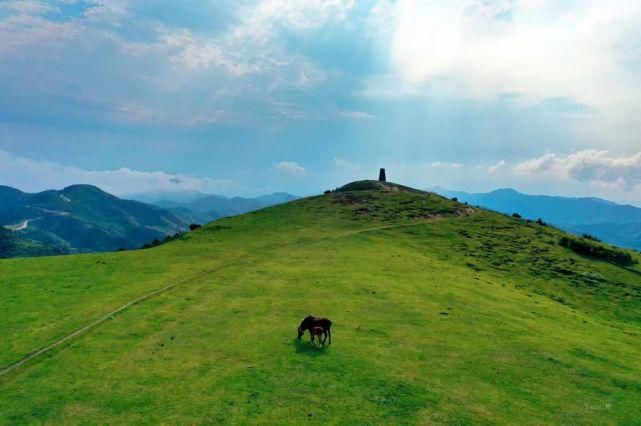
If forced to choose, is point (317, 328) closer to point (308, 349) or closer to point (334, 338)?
point (308, 349)

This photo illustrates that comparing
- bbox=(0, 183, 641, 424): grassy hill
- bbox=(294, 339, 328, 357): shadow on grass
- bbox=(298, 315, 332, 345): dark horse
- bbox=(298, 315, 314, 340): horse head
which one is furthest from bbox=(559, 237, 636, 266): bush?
bbox=(294, 339, 328, 357): shadow on grass

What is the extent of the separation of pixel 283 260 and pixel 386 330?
2831 centimetres

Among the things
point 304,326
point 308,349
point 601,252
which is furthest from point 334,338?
point 601,252

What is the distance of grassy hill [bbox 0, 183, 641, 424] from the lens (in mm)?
22719

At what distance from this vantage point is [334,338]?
3167 centimetres

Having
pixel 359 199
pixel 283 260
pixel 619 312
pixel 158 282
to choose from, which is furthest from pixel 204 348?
pixel 359 199

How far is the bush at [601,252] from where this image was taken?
7375cm

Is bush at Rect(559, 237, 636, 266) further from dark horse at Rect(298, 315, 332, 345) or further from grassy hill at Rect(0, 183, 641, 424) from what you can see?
dark horse at Rect(298, 315, 332, 345)

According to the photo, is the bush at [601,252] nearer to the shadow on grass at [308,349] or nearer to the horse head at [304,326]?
the horse head at [304,326]

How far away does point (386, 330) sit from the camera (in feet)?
111

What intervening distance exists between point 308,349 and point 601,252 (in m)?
69.2

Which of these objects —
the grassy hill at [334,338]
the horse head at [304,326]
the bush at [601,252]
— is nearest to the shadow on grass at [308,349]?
the grassy hill at [334,338]

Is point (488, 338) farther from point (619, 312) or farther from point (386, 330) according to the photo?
point (619, 312)

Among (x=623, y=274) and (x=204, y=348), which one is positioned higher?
(x=623, y=274)
